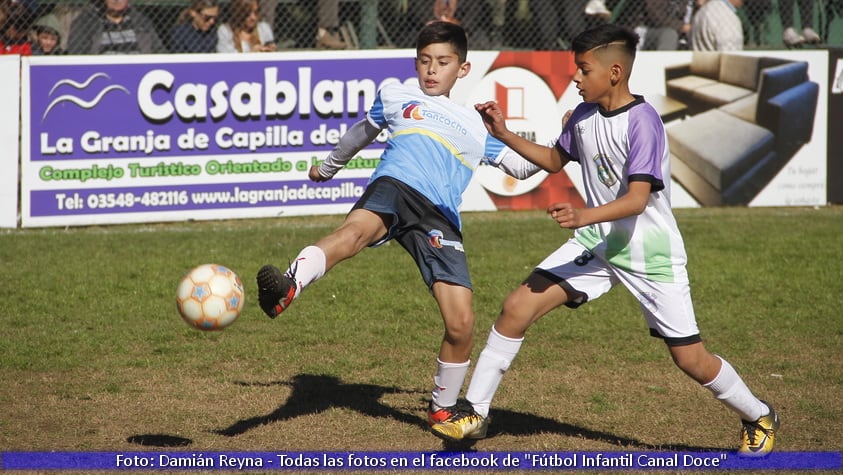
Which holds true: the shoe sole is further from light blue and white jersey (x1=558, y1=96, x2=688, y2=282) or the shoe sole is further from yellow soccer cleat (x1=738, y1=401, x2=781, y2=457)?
yellow soccer cleat (x1=738, y1=401, x2=781, y2=457)

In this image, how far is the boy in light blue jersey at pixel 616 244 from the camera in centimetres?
510

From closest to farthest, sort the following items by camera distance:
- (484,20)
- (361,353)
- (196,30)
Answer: (361,353) < (196,30) < (484,20)

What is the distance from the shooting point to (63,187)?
12016 mm

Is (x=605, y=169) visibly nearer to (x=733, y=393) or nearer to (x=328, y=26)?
(x=733, y=393)

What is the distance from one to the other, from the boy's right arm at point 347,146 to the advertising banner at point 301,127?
6.46 metres

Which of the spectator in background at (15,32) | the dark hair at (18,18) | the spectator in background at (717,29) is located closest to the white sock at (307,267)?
the spectator in background at (15,32)

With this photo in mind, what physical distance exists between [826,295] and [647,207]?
15.6 feet

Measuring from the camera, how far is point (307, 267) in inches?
203

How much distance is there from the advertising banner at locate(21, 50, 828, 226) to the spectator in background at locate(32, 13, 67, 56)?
1.44 feet

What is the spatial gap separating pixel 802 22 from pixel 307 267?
11991mm

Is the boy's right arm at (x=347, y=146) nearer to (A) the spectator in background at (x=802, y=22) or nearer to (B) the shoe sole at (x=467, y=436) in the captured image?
(B) the shoe sole at (x=467, y=436)

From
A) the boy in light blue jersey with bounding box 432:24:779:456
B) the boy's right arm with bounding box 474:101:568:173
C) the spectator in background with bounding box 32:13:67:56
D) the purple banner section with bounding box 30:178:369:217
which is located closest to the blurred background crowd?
the spectator in background with bounding box 32:13:67:56

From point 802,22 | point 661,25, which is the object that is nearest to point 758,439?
point 661,25

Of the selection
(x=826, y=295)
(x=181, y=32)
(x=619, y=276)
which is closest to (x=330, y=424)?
(x=619, y=276)
